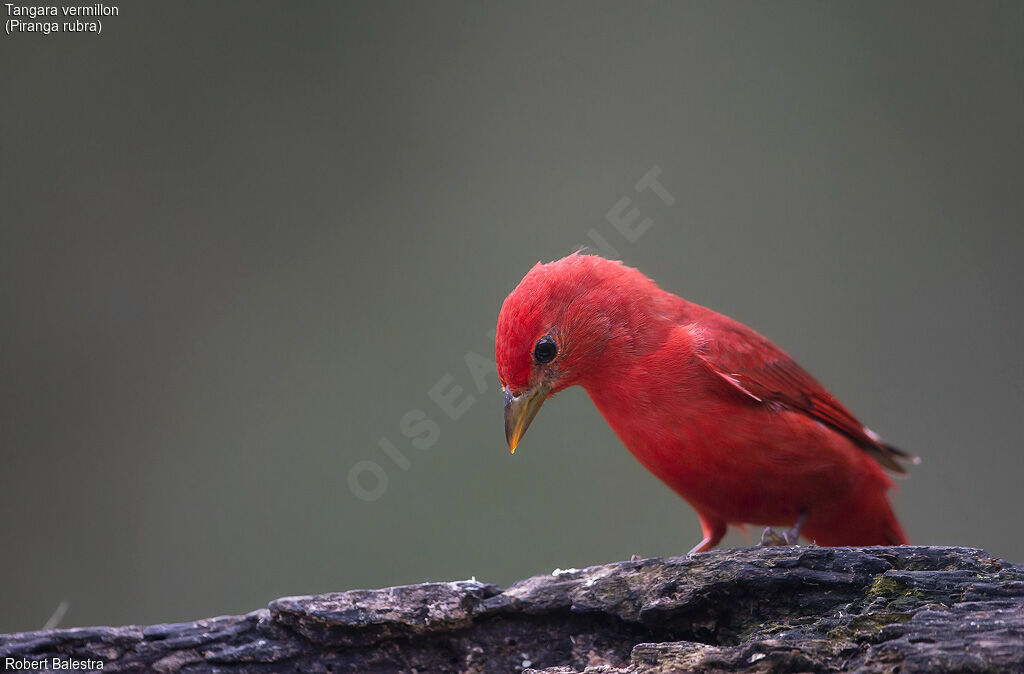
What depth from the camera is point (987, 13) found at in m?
7.29

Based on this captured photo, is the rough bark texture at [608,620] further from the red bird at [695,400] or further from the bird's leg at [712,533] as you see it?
the bird's leg at [712,533]

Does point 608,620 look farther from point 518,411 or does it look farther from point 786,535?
point 786,535

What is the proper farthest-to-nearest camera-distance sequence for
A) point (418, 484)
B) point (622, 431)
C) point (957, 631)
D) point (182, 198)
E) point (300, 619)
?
point (182, 198)
point (418, 484)
point (622, 431)
point (300, 619)
point (957, 631)

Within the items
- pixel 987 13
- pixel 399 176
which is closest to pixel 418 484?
pixel 399 176

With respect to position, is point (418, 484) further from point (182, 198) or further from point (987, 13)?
point (987, 13)

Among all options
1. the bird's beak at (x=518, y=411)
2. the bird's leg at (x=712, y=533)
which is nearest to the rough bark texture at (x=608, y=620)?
the bird's beak at (x=518, y=411)

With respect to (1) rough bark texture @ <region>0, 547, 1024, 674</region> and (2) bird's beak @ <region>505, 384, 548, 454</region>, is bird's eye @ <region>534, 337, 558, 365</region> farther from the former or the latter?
(1) rough bark texture @ <region>0, 547, 1024, 674</region>

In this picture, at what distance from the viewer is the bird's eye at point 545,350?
13.8ft

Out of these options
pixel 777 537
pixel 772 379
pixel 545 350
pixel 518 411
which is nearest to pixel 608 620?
pixel 518 411

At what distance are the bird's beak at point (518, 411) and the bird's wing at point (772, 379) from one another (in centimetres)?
83

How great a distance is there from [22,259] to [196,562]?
260cm

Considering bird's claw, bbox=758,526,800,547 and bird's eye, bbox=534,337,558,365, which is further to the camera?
bird's claw, bbox=758,526,800,547

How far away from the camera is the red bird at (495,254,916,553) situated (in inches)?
164

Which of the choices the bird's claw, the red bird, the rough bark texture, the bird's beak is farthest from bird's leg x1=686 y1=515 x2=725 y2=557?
the rough bark texture
